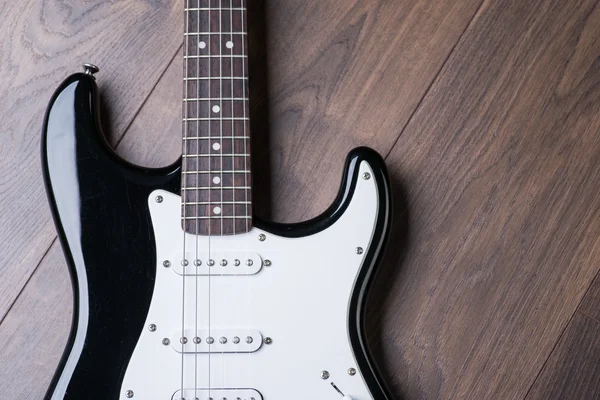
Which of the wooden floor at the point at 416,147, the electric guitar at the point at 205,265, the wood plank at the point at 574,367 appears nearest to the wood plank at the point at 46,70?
the wooden floor at the point at 416,147

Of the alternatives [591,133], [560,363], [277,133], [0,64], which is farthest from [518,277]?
[0,64]

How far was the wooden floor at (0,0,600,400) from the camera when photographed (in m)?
0.92

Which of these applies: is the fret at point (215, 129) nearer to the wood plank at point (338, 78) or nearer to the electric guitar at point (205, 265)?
the electric guitar at point (205, 265)

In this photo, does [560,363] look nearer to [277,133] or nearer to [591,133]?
[591,133]

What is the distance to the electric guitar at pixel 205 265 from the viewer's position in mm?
775

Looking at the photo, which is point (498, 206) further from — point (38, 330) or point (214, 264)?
point (38, 330)

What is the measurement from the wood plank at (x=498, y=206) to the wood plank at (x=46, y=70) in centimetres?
40

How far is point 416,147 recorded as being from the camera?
94 cm

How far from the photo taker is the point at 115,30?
956mm

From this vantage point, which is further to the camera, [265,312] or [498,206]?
[498,206]

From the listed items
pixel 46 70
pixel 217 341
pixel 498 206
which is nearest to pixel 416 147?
pixel 498 206

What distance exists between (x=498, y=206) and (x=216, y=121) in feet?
1.40

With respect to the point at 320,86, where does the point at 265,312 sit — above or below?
below

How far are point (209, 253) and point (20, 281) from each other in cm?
31
